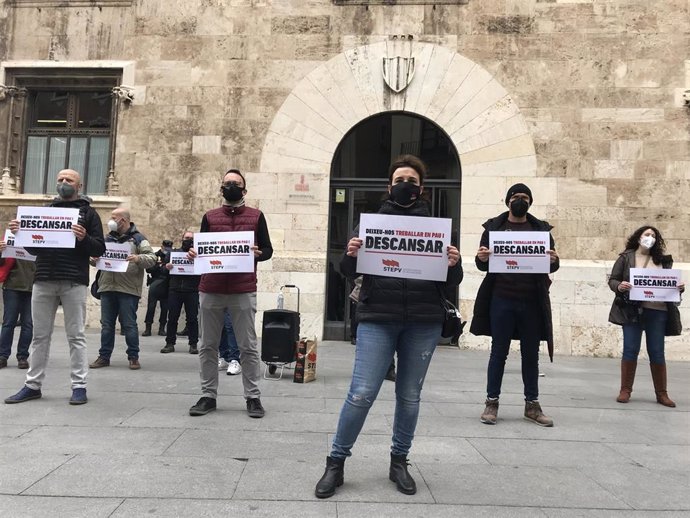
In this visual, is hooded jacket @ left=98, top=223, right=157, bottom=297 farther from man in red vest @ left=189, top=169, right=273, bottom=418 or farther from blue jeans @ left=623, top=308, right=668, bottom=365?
blue jeans @ left=623, top=308, right=668, bottom=365

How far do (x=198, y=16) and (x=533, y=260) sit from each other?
9.45 meters

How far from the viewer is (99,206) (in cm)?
1137

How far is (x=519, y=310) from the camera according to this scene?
5406mm

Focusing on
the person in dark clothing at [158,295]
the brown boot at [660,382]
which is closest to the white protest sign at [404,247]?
the brown boot at [660,382]

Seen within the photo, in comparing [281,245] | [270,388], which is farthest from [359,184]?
[270,388]

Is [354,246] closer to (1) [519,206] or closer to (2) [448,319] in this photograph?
(2) [448,319]

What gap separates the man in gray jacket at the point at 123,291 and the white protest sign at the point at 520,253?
4.86 metres

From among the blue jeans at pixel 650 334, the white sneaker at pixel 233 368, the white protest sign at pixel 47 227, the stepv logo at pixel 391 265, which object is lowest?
the white sneaker at pixel 233 368

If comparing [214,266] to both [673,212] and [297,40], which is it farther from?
[673,212]

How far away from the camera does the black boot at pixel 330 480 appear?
10.9 ft

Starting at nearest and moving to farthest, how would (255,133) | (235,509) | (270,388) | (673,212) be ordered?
(235,509)
(270,388)
(673,212)
(255,133)

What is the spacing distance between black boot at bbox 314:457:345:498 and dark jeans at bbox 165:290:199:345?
6.05m

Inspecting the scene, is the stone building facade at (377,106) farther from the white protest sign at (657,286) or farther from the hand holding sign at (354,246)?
the hand holding sign at (354,246)

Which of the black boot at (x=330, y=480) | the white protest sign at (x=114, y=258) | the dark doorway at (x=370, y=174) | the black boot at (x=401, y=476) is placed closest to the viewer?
the black boot at (x=330, y=480)
